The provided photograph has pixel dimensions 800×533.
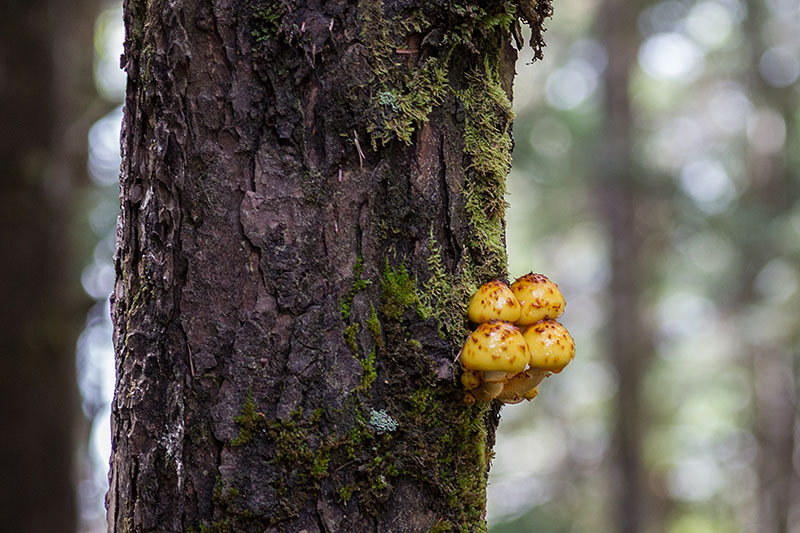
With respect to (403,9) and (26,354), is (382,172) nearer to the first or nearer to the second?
(403,9)

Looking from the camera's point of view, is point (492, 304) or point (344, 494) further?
point (492, 304)

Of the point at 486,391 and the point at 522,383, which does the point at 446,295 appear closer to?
Result: the point at 486,391

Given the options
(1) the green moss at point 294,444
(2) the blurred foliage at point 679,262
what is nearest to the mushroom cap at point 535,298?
(1) the green moss at point 294,444

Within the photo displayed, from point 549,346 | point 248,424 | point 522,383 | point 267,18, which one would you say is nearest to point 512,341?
point 549,346

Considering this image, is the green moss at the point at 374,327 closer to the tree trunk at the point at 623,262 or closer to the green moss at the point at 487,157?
the green moss at the point at 487,157

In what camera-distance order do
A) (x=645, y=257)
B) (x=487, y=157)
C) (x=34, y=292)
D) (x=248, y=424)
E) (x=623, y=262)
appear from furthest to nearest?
(x=645, y=257) < (x=623, y=262) < (x=34, y=292) < (x=487, y=157) < (x=248, y=424)

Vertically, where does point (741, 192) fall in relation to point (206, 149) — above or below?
above

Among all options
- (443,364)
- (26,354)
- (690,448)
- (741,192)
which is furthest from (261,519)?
(690,448)
